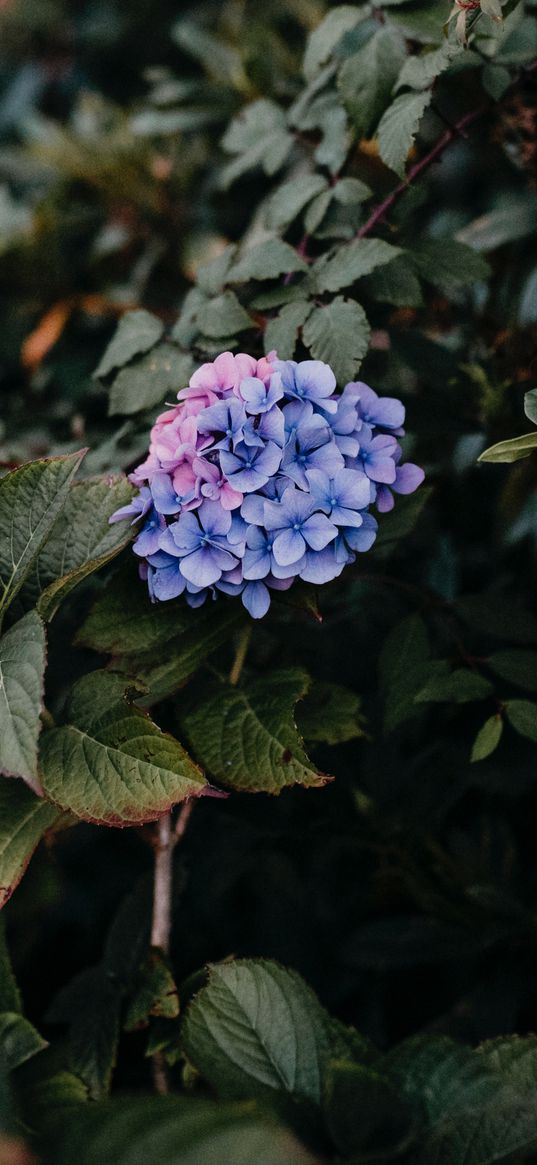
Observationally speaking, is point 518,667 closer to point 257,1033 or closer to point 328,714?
point 328,714

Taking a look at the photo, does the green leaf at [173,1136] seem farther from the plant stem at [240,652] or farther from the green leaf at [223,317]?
the green leaf at [223,317]

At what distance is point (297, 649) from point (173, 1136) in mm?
592

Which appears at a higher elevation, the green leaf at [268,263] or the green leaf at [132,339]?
the green leaf at [268,263]

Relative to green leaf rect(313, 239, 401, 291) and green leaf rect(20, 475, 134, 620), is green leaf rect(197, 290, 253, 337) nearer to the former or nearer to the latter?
green leaf rect(313, 239, 401, 291)

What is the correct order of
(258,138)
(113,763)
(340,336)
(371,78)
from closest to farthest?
(113,763) → (340,336) → (371,78) → (258,138)

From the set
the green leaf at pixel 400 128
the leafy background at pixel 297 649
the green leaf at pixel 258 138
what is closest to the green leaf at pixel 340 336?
the leafy background at pixel 297 649

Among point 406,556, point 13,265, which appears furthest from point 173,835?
point 13,265

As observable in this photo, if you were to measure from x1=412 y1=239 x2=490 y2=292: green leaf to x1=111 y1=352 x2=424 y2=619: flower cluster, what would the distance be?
0.25 meters

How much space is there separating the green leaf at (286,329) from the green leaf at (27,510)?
0.74ft

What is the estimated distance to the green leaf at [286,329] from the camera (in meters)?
0.87

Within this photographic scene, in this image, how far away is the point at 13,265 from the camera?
1.64 meters

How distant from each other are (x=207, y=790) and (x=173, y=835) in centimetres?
24

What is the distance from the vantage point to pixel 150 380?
98 centimetres

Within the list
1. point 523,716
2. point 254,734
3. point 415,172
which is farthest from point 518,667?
point 415,172
